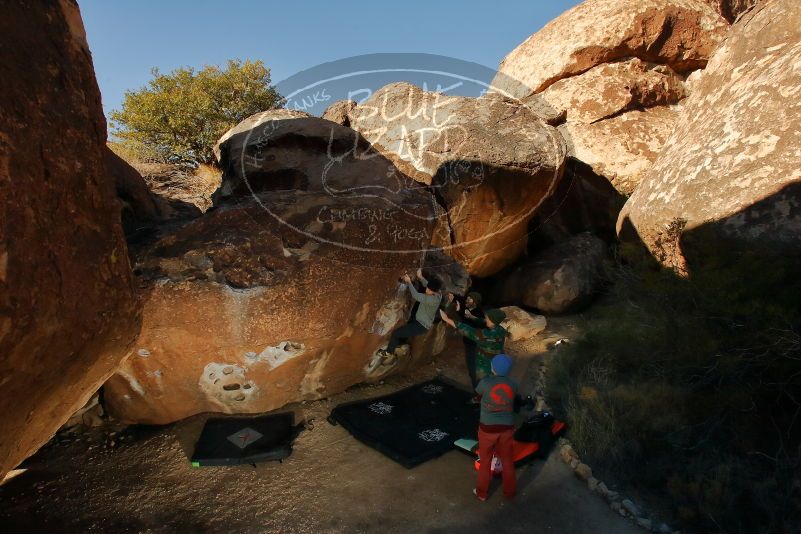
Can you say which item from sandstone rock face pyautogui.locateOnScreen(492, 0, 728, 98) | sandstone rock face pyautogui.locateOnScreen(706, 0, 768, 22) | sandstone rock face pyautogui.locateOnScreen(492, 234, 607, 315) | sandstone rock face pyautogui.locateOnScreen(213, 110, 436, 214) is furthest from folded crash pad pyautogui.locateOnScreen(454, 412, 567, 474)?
sandstone rock face pyautogui.locateOnScreen(706, 0, 768, 22)

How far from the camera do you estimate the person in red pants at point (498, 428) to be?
3.13 m

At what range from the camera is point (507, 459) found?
317cm

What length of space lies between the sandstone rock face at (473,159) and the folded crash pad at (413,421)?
2065mm

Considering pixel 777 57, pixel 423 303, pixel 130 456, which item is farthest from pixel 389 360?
pixel 777 57

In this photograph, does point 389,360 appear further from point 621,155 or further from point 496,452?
point 621,155

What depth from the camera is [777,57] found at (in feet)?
17.2

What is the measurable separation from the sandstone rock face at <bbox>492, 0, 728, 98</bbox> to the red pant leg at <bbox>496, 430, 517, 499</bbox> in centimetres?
855

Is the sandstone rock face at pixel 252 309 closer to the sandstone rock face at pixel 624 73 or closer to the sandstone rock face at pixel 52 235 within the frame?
the sandstone rock face at pixel 52 235

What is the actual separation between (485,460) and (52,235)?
2732 millimetres

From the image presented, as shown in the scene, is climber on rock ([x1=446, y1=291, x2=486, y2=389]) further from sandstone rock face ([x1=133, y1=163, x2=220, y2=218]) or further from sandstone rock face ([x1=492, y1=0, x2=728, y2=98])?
sandstone rock face ([x1=492, y1=0, x2=728, y2=98])

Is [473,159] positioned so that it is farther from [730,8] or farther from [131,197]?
[730,8]

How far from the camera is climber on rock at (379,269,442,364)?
478 cm

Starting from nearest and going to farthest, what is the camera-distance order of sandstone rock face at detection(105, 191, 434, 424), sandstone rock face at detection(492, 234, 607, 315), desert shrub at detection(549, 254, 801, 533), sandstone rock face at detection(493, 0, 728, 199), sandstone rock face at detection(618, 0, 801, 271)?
desert shrub at detection(549, 254, 801, 533)
sandstone rock face at detection(105, 191, 434, 424)
sandstone rock face at detection(618, 0, 801, 271)
sandstone rock face at detection(492, 234, 607, 315)
sandstone rock face at detection(493, 0, 728, 199)

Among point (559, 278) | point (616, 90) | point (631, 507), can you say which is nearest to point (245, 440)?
point (631, 507)
